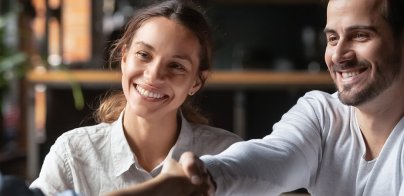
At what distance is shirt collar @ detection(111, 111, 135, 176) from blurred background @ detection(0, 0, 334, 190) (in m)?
0.99

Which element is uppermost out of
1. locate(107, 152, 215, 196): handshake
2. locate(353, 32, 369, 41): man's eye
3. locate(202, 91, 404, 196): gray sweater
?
locate(353, 32, 369, 41): man's eye

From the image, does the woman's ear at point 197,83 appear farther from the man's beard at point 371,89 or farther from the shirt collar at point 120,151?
the man's beard at point 371,89

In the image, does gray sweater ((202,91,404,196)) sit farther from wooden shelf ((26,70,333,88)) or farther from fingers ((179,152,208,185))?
wooden shelf ((26,70,333,88))

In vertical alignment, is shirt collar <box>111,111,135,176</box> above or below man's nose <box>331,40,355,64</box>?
below

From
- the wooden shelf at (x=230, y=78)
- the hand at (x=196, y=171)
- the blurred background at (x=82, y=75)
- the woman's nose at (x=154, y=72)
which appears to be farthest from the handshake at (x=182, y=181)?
the wooden shelf at (x=230, y=78)

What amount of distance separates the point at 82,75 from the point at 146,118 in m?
2.37

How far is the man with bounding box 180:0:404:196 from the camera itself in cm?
104

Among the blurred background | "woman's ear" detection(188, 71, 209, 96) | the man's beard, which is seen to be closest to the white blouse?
"woman's ear" detection(188, 71, 209, 96)

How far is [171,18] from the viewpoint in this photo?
46.2 inches

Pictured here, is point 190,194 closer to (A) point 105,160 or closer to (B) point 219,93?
(A) point 105,160

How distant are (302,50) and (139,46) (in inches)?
161

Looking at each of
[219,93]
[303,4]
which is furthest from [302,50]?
[219,93]

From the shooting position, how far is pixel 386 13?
106cm

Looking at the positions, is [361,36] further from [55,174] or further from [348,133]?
[55,174]
